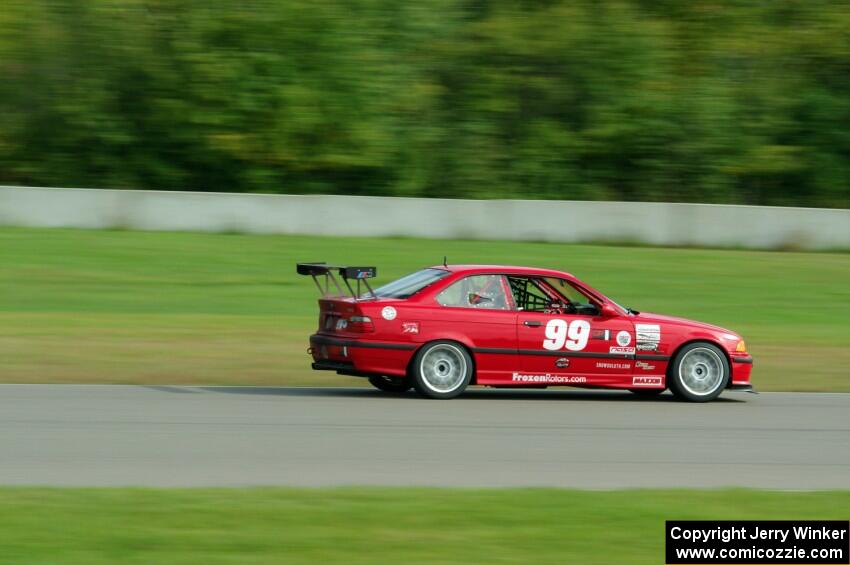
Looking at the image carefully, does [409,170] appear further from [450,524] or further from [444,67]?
[450,524]

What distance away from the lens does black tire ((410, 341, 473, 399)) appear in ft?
38.0

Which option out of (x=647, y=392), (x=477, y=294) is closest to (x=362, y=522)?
(x=477, y=294)

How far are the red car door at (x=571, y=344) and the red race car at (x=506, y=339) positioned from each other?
1 cm

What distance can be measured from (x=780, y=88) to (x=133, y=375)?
23.2 m

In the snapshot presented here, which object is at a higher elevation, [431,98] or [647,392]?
[431,98]

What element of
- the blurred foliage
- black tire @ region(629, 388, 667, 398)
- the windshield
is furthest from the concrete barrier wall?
the windshield

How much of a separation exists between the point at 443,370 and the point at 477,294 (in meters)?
0.86

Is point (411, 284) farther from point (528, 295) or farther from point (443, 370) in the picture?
point (528, 295)

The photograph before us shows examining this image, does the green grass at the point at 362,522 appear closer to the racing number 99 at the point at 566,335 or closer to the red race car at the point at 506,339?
the red race car at the point at 506,339

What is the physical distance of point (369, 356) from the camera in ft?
37.6

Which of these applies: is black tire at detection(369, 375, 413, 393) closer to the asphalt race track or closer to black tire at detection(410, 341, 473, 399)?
the asphalt race track

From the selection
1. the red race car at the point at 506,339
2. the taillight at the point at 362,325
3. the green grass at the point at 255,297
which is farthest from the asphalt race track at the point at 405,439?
the green grass at the point at 255,297

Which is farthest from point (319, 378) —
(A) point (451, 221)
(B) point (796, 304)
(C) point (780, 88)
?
(C) point (780, 88)

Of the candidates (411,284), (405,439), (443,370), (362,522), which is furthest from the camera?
(411,284)
